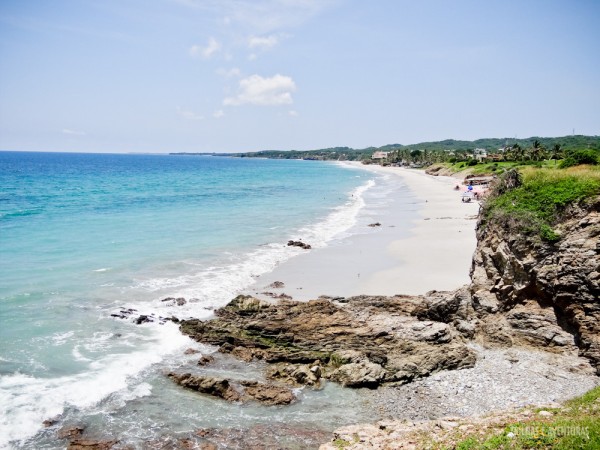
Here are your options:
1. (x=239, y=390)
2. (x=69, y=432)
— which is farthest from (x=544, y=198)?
(x=69, y=432)

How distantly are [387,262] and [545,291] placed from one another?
14607 mm

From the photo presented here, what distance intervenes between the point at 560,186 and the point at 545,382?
779 cm

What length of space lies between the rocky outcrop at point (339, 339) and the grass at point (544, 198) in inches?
197

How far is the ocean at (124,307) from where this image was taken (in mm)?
13477

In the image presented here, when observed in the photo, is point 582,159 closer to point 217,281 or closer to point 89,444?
point 217,281

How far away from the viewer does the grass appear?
1683 centimetres

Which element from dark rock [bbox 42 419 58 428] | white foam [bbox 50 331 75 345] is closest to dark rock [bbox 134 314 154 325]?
white foam [bbox 50 331 75 345]

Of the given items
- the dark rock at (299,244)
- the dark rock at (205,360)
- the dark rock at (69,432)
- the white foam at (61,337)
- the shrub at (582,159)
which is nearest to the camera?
the dark rock at (69,432)

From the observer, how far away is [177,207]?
2386 inches

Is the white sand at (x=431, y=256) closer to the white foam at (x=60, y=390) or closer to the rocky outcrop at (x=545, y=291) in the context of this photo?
the rocky outcrop at (x=545, y=291)

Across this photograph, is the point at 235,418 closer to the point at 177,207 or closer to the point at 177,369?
the point at 177,369

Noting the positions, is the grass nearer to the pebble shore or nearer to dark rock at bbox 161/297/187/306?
the pebble shore

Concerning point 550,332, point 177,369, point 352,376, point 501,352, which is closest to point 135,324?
point 177,369

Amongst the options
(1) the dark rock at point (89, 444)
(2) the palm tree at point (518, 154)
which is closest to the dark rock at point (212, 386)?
(1) the dark rock at point (89, 444)
